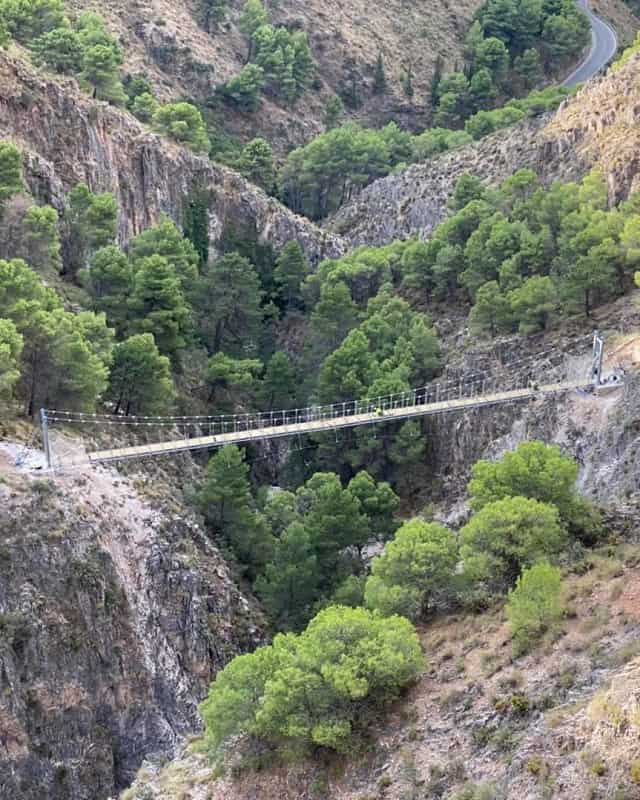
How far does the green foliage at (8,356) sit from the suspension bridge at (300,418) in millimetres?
2460

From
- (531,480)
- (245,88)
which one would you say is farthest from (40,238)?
(245,88)

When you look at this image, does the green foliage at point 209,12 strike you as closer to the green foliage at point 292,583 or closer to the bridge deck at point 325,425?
the bridge deck at point 325,425

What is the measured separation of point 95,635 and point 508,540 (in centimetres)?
1928

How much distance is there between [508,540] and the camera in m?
46.3

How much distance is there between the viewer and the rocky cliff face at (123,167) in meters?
81.5

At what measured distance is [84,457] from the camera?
5822 centimetres

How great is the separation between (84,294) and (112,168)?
51.3 ft

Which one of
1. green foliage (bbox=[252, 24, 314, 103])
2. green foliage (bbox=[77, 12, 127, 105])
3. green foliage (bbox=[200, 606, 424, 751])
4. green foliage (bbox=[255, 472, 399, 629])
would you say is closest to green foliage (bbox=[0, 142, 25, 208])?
green foliage (bbox=[77, 12, 127, 105])

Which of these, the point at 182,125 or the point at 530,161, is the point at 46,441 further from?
the point at 530,161

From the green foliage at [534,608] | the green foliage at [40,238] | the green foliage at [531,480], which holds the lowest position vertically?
the green foliage at [534,608]

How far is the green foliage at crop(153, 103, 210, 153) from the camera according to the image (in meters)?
94.2

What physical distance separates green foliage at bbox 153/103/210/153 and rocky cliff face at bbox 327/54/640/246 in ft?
44.2

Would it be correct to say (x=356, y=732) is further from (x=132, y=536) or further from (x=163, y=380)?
(x=163, y=380)

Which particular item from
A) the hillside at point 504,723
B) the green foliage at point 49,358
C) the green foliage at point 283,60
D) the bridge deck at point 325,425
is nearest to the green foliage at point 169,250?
the bridge deck at point 325,425
